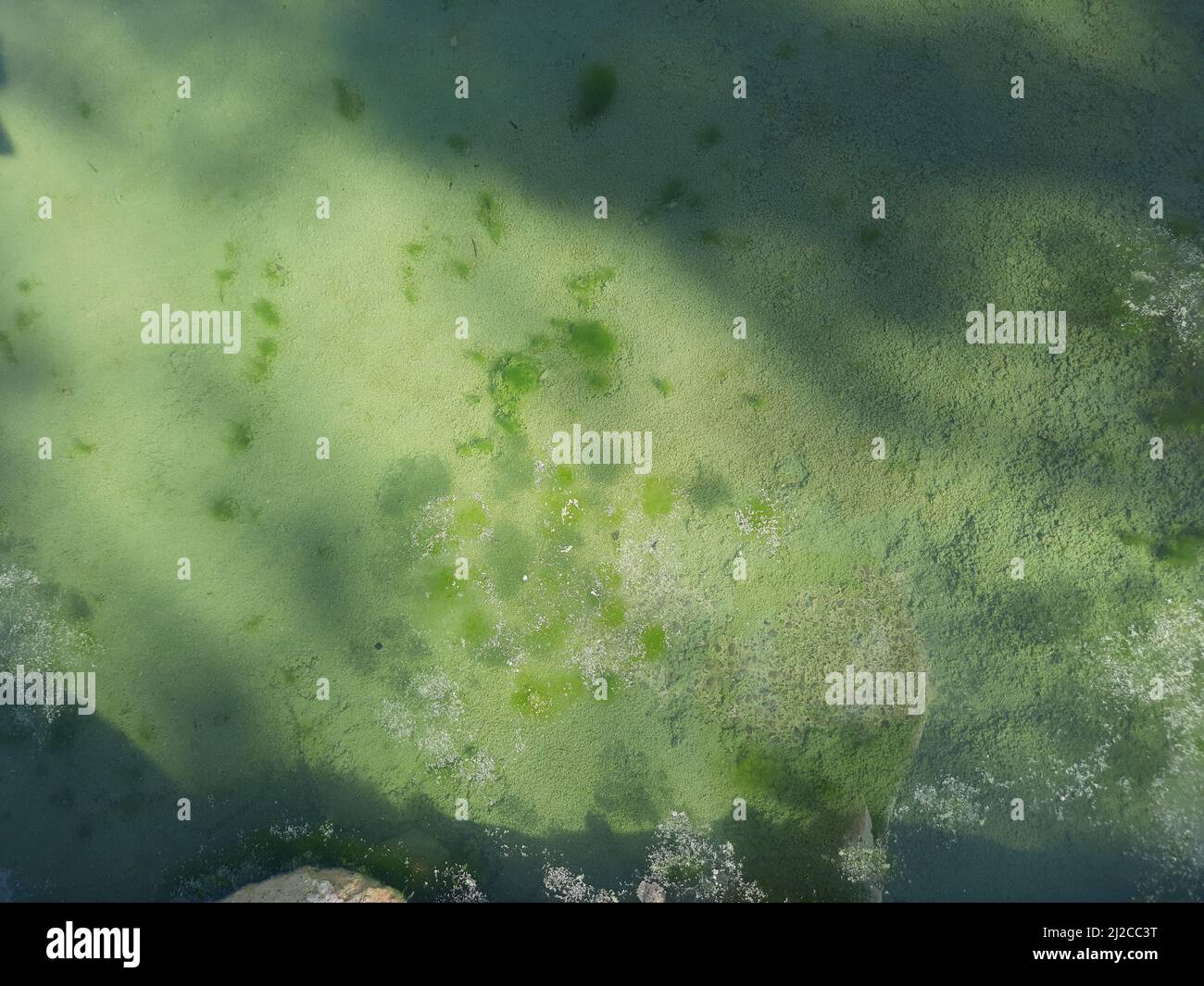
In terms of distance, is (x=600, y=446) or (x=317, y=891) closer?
(x=317, y=891)

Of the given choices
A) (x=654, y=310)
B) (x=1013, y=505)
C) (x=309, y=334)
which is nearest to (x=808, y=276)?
(x=654, y=310)

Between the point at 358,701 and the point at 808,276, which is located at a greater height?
the point at 808,276

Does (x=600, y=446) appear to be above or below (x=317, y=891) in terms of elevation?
above

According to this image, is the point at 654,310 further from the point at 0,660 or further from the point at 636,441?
the point at 0,660

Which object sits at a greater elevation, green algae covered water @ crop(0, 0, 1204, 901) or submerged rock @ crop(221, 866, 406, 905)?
green algae covered water @ crop(0, 0, 1204, 901)

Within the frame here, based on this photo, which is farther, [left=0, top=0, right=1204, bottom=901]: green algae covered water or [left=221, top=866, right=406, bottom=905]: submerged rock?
[left=0, top=0, right=1204, bottom=901]: green algae covered water
